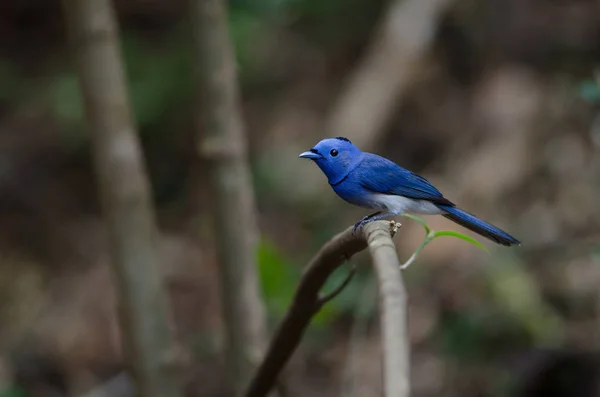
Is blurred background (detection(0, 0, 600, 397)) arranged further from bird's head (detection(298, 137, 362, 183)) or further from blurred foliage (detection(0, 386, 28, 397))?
bird's head (detection(298, 137, 362, 183))

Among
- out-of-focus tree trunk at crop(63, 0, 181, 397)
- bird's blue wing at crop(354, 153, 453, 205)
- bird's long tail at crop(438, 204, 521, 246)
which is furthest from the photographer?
out-of-focus tree trunk at crop(63, 0, 181, 397)

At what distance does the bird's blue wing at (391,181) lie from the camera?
8.15 ft

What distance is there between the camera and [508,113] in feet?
24.2

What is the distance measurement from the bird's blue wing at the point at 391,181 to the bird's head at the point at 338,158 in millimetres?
28

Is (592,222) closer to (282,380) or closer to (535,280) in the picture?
(535,280)

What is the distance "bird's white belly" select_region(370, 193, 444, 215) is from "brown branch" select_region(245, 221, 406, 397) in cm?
41

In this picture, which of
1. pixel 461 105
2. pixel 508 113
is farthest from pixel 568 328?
pixel 461 105

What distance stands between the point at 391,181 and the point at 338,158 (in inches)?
9.2

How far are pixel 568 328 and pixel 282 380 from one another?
3.39 meters

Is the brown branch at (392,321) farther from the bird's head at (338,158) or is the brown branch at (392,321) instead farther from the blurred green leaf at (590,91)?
the blurred green leaf at (590,91)

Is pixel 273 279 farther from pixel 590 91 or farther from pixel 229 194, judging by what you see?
pixel 590 91

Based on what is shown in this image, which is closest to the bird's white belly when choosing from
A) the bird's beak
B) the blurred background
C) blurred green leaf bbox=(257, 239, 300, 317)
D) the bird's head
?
the bird's head

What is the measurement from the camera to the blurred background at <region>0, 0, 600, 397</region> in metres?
5.65

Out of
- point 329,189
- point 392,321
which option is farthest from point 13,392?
point 392,321
